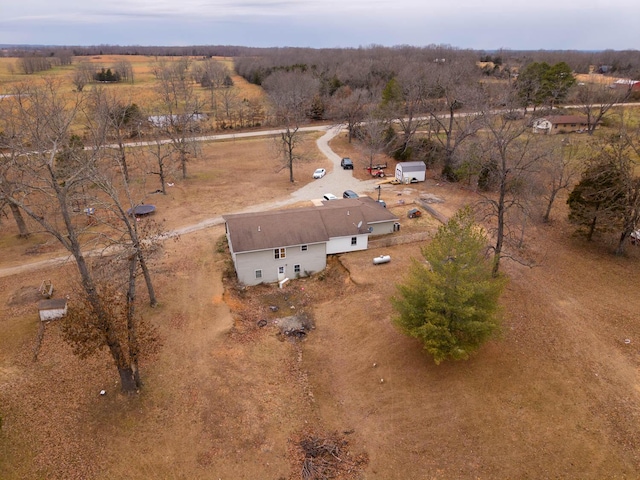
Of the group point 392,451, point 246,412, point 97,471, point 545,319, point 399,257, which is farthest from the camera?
point 399,257

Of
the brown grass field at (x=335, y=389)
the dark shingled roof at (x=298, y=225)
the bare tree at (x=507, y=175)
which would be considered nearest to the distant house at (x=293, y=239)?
the dark shingled roof at (x=298, y=225)

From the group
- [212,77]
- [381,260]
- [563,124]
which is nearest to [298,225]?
[381,260]

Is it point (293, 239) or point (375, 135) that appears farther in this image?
point (375, 135)

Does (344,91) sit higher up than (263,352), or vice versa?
(344,91)

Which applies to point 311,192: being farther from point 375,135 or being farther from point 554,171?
point 554,171

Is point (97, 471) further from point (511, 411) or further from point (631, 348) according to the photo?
point (631, 348)

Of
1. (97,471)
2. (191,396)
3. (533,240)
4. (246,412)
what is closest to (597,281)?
(533,240)

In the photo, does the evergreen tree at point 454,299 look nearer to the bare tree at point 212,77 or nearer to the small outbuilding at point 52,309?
the small outbuilding at point 52,309
